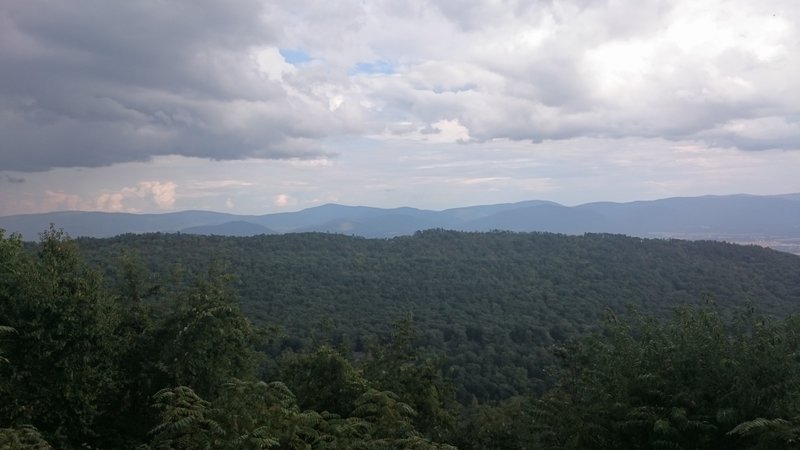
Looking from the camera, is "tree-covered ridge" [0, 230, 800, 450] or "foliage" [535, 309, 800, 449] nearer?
"foliage" [535, 309, 800, 449]

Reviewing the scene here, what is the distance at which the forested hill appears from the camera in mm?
53062

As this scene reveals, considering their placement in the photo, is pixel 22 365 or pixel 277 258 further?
pixel 277 258

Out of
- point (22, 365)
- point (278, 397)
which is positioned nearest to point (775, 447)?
point (278, 397)

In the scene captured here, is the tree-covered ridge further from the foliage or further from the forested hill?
the forested hill

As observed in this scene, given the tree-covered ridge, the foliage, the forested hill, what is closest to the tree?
the tree-covered ridge

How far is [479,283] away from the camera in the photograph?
78.7 metres

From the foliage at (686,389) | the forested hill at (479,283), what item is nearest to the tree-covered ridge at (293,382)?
the foliage at (686,389)

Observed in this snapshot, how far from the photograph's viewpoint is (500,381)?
143 feet

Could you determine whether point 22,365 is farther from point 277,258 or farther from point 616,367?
point 277,258

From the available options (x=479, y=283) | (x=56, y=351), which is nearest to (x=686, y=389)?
(x=56, y=351)

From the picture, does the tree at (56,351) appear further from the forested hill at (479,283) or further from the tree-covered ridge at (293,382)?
the forested hill at (479,283)

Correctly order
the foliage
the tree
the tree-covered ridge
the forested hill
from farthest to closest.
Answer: the forested hill → the tree → the tree-covered ridge → the foliage

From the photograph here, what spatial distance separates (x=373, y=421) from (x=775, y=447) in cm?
650

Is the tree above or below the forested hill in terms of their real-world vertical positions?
above
